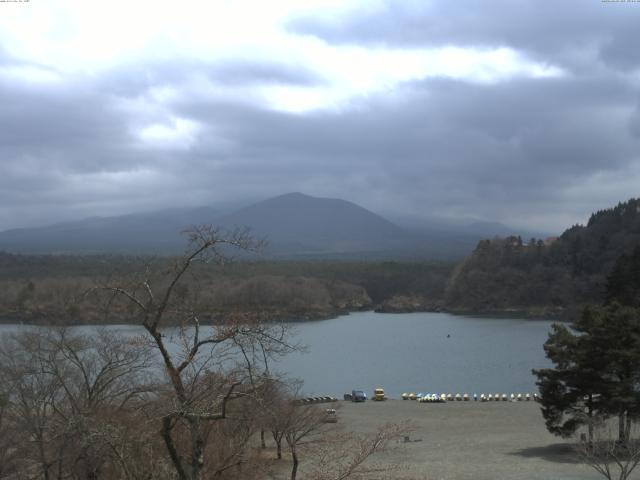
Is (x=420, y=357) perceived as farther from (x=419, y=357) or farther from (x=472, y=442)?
(x=472, y=442)

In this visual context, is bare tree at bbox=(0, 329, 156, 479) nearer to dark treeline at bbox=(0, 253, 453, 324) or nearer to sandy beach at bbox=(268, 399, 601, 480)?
sandy beach at bbox=(268, 399, 601, 480)

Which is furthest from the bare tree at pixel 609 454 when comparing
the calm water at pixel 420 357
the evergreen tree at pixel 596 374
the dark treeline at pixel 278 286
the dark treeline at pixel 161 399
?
the dark treeline at pixel 278 286

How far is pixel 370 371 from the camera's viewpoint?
4728cm

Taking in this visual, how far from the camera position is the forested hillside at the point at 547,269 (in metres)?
93.3

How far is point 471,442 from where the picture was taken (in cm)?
2444

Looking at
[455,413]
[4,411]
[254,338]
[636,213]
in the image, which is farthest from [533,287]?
[254,338]

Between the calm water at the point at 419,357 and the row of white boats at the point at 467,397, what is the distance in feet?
8.06

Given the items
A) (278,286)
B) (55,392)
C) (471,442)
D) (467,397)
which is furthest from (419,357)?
(55,392)

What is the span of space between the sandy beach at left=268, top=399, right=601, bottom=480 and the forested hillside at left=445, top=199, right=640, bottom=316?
58.3 meters

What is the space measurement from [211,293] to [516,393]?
38.6 metres

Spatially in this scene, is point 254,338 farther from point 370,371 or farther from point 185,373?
point 370,371

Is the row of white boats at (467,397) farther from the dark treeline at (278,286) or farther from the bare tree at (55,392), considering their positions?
the bare tree at (55,392)

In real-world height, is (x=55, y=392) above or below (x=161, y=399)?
below

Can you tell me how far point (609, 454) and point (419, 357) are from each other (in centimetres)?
3758
